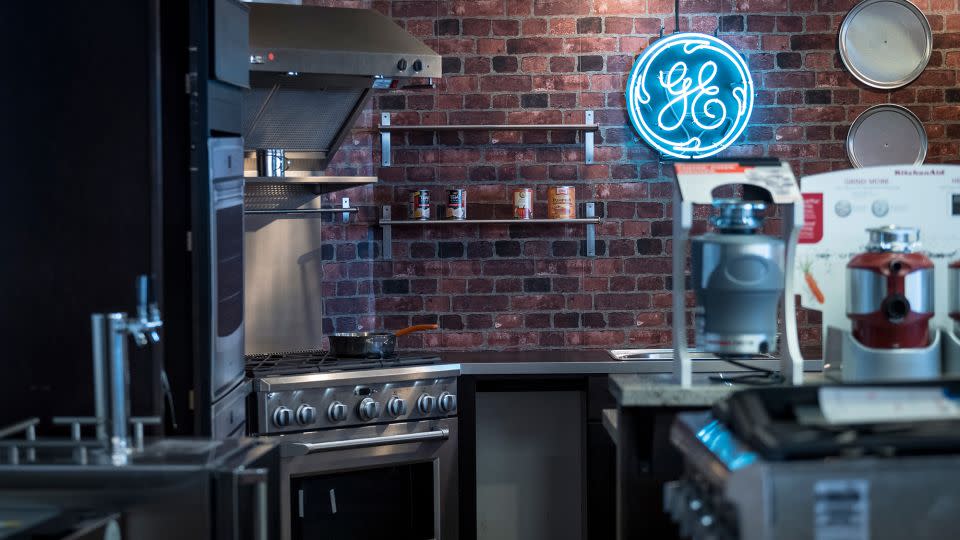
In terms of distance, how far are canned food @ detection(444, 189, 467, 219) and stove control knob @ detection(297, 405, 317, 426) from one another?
1.18m

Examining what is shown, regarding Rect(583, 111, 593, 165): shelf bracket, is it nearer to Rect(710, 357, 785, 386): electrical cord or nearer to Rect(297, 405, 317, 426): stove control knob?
Rect(297, 405, 317, 426): stove control knob

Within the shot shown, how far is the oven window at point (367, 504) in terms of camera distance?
13.8 feet

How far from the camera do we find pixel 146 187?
2992 mm

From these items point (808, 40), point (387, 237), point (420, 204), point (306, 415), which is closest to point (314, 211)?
point (387, 237)

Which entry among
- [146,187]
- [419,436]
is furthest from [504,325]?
[146,187]

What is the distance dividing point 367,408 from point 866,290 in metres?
2.10

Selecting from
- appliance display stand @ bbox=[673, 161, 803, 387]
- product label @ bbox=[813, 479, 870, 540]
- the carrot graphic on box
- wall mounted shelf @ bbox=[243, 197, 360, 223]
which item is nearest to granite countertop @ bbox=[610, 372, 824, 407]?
appliance display stand @ bbox=[673, 161, 803, 387]

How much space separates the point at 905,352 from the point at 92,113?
2.11m

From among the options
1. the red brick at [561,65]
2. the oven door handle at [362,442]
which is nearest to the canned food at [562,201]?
the red brick at [561,65]

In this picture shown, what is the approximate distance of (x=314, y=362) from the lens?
445 cm

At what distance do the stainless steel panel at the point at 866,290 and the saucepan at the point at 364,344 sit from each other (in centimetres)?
218

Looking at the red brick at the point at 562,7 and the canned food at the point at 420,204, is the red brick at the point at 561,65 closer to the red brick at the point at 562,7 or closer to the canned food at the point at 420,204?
the red brick at the point at 562,7

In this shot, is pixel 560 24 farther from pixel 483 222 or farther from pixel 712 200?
pixel 712 200

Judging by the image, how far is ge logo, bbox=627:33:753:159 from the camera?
16.5 ft
